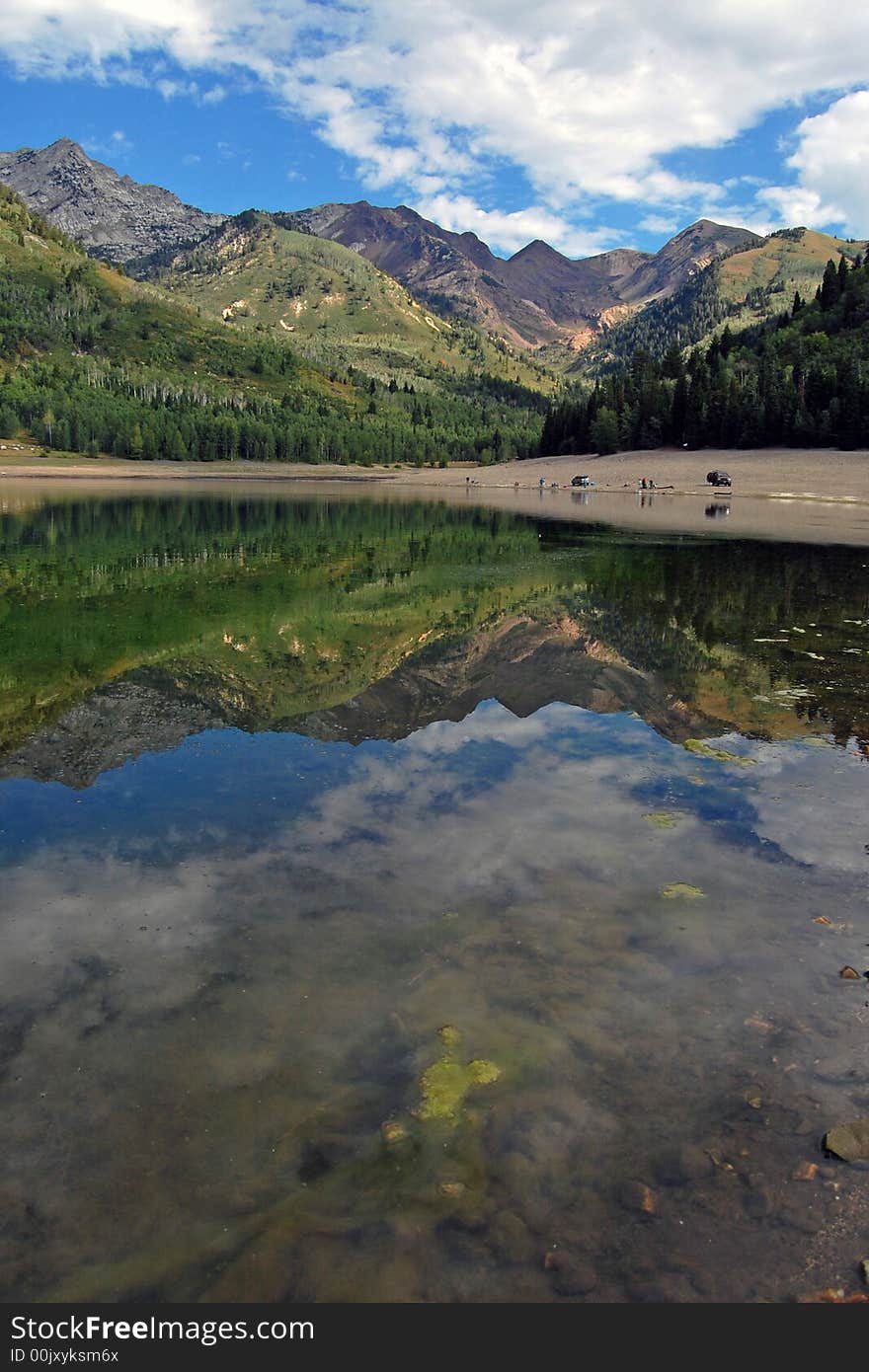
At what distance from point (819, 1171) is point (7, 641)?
82.2ft

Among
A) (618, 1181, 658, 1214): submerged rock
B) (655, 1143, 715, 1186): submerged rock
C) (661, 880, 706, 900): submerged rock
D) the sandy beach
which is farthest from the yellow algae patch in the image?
the sandy beach

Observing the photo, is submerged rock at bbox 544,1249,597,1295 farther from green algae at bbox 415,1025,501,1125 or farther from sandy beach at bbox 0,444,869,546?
sandy beach at bbox 0,444,869,546

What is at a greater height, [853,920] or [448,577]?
[448,577]

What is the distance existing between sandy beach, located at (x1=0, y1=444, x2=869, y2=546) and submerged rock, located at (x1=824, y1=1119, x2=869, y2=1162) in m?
59.7

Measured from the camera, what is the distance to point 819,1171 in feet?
21.6

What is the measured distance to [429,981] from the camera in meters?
9.02

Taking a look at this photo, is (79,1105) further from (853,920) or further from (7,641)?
(7,641)

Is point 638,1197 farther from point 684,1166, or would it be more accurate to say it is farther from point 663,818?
point 663,818

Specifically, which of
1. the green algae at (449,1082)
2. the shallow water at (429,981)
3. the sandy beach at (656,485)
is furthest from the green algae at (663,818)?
the sandy beach at (656,485)

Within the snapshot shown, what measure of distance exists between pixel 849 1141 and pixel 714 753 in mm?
10737

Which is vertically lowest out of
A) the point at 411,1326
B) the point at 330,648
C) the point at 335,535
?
the point at 411,1326

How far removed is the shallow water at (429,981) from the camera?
5.98m

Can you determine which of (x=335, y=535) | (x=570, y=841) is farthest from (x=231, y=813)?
(x=335, y=535)

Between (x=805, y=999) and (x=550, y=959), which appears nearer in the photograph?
(x=805, y=999)
